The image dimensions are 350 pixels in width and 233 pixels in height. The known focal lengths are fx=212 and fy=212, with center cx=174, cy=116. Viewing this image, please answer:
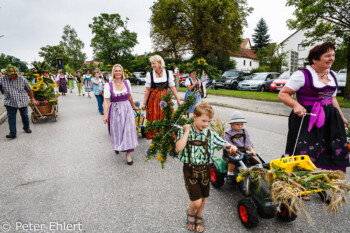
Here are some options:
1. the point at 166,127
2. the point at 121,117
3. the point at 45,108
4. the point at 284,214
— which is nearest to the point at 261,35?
the point at 45,108

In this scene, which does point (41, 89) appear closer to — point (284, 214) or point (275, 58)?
point (284, 214)

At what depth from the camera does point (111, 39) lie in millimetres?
37625

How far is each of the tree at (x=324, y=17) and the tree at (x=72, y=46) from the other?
65.1 m

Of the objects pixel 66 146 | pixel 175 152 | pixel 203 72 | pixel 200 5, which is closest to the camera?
pixel 175 152

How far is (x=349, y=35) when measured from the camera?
10.9 meters

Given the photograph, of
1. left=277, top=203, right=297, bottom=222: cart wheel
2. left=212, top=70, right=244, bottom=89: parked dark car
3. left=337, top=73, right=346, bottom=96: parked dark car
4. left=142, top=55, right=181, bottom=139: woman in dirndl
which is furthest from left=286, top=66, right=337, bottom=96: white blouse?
left=212, top=70, right=244, bottom=89: parked dark car

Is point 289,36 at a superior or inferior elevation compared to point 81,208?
superior

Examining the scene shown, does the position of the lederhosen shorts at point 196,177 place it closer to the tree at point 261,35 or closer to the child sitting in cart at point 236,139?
the child sitting in cart at point 236,139

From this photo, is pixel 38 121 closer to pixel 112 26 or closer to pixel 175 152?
pixel 175 152

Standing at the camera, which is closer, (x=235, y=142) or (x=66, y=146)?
(x=235, y=142)

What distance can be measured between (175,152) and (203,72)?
502cm

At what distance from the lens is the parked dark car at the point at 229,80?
20.1 meters

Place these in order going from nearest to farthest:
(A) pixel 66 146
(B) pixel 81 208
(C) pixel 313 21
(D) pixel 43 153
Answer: (B) pixel 81 208, (D) pixel 43 153, (A) pixel 66 146, (C) pixel 313 21

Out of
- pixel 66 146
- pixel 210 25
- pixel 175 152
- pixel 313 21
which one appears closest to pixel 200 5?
pixel 210 25
